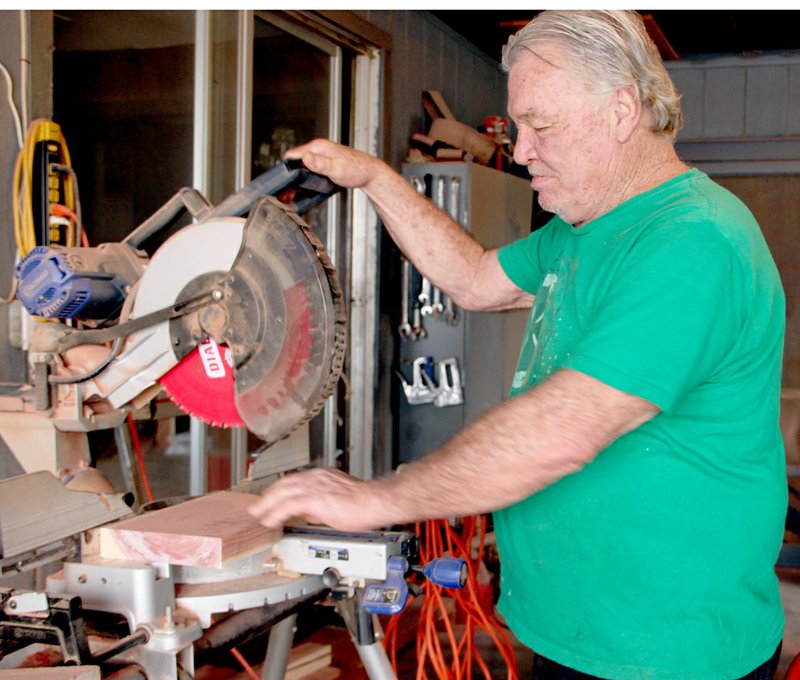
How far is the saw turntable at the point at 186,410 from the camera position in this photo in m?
1.18

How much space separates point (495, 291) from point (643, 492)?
2.14 feet

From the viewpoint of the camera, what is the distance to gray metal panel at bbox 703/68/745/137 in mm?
5844

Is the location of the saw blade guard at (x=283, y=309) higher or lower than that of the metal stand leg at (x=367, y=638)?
higher

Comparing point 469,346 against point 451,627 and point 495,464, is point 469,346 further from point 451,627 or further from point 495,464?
point 495,464

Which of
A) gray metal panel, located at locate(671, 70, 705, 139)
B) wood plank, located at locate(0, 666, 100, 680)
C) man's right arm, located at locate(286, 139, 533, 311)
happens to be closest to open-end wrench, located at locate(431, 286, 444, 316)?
man's right arm, located at locate(286, 139, 533, 311)

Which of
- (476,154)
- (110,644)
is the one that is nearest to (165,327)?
(110,644)

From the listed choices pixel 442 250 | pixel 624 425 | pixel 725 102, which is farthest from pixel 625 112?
pixel 725 102

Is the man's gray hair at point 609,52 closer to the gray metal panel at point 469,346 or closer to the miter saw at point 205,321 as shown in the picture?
the miter saw at point 205,321

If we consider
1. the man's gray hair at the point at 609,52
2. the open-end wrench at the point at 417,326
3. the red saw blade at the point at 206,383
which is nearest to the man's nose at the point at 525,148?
the man's gray hair at the point at 609,52

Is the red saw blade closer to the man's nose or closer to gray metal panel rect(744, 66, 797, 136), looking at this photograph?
the man's nose

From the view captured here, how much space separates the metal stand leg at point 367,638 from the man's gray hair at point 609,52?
0.83 metres

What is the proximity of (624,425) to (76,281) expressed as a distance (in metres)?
0.79

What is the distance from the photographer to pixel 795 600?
4.08 metres

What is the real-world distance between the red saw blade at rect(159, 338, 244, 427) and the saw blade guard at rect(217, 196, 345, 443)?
0.05 metres
